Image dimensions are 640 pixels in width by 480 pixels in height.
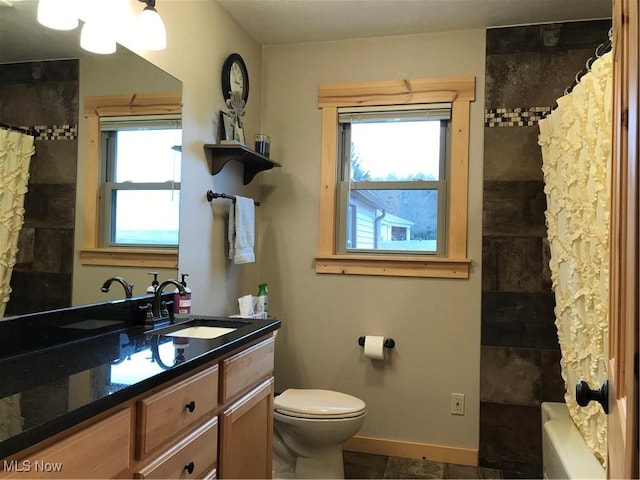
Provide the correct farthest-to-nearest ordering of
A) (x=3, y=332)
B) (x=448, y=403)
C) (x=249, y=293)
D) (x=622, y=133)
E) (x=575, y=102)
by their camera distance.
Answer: (x=249, y=293) < (x=448, y=403) < (x=575, y=102) < (x=3, y=332) < (x=622, y=133)

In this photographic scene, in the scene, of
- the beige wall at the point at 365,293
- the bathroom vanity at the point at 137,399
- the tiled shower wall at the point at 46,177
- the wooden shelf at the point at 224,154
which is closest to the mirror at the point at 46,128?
the tiled shower wall at the point at 46,177

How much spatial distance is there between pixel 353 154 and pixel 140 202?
1.43 m

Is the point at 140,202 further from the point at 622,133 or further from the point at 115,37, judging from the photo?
the point at 622,133

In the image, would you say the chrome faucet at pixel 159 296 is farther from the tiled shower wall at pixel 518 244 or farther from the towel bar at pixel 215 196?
the tiled shower wall at pixel 518 244

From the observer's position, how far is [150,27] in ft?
5.83

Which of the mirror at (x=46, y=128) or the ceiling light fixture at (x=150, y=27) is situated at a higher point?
the ceiling light fixture at (x=150, y=27)

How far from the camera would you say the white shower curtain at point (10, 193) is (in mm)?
1322

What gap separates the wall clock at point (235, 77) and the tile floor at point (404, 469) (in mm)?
2117

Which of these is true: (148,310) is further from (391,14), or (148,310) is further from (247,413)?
(391,14)

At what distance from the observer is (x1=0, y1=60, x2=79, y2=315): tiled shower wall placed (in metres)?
1.37

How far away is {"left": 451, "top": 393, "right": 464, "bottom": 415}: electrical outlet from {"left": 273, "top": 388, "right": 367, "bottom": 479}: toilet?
649 millimetres

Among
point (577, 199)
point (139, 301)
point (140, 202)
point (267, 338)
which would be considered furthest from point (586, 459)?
point (140, 202)

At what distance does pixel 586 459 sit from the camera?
175 cm

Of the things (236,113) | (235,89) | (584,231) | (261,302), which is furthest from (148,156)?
(584,231)
